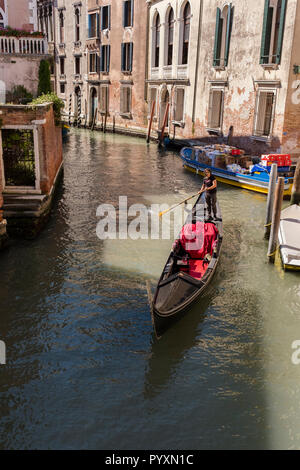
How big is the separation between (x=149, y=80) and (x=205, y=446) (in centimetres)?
2334

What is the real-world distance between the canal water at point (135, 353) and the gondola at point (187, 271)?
369mm

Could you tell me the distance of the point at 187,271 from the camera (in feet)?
23.9

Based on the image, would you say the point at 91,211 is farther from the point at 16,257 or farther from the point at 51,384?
the point at 51,384

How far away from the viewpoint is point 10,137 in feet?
31.9

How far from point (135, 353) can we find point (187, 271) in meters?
2.04

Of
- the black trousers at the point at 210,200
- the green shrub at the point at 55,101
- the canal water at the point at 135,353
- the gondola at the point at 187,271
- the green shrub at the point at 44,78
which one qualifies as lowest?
the canal water at the point at 135,353

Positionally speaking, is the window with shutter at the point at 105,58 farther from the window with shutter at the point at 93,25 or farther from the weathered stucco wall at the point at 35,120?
the weathered stucco wall at the point at 35,120

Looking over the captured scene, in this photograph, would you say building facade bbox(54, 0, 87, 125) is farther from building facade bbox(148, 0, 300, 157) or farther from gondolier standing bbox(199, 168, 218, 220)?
gondolier standing bbox(199, 168, 218, 220)

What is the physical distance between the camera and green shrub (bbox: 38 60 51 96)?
41.0ft

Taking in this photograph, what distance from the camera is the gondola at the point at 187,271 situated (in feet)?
19.5

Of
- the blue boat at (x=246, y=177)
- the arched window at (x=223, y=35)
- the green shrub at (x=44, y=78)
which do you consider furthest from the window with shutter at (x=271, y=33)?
the green shrub at (x=44, y=78)

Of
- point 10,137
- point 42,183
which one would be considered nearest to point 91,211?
point 42,183
